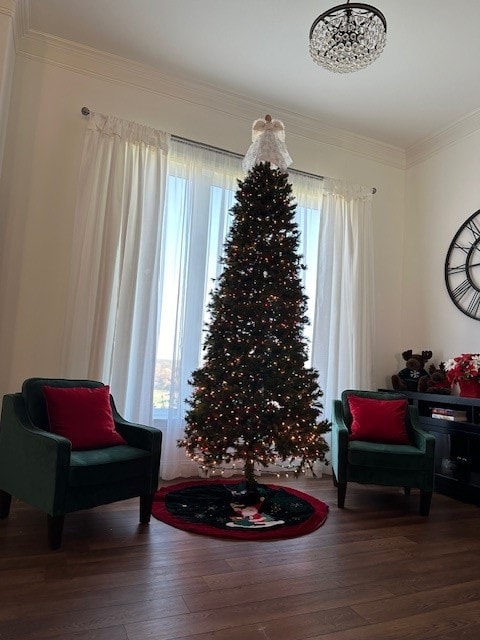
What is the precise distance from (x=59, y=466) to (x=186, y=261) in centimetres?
224

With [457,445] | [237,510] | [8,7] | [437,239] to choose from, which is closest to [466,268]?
[437,239]

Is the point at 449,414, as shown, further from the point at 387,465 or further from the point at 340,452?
the point at 340,452

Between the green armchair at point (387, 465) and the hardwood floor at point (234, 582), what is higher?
the green armchair at point (387, 465)

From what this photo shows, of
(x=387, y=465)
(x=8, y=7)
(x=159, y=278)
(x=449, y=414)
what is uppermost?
(x=8, y=7)

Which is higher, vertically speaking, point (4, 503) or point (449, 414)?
point (449, 414)

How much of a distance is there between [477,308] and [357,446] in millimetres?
1916

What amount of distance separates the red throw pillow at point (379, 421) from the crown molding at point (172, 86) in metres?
2.89

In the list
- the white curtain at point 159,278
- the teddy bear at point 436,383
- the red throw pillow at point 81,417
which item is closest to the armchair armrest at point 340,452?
the white curtain at point 159,278

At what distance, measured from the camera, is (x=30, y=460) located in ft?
8.20

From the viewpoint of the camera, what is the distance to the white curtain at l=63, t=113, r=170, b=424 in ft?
12.0

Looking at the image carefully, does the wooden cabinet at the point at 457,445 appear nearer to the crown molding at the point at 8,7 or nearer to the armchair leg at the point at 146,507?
the armchair leg at the point at 146,507

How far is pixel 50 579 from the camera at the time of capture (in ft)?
6.75

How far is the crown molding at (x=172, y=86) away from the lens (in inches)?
150

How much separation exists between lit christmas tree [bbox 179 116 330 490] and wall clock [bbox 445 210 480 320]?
2.03m
